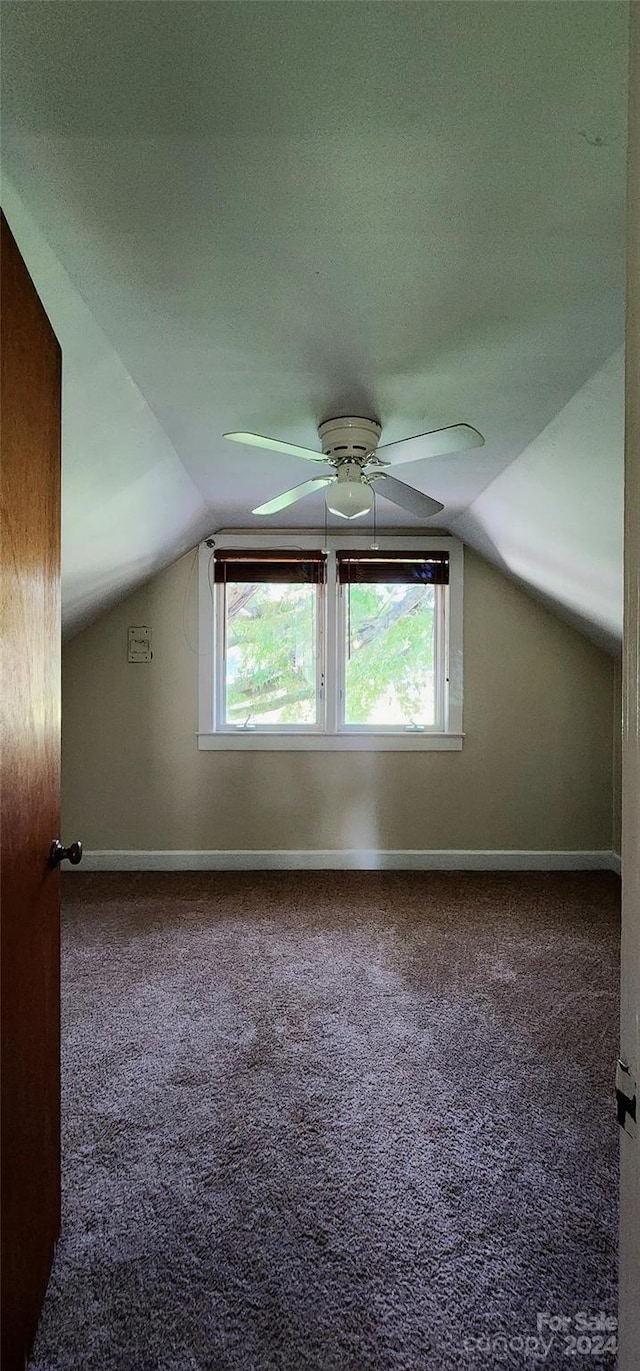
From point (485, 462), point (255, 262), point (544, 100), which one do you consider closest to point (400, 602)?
point (485, 462)

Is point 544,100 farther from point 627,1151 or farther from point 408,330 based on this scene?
point 627,1151

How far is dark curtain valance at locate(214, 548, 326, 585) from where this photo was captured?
3721 mm

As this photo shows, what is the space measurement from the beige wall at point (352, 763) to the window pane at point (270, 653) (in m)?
0.24

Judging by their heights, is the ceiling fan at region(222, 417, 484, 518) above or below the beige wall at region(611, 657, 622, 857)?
above

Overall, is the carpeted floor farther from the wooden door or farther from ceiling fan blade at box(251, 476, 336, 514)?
ceiling fan blade at box(251, 476, 336, 514)

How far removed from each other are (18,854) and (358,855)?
2.98 meters

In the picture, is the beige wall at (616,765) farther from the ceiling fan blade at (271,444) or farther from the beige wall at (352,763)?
the ceiling fan blade at (271,444)

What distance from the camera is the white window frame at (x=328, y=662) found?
3.73 metres

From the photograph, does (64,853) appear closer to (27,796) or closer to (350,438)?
(27,796)

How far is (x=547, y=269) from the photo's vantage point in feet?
4.25

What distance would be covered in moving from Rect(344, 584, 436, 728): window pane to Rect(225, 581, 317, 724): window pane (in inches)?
9.9

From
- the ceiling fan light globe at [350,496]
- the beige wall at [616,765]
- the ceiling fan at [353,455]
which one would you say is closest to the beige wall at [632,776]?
the ceiling fan at [353,455]

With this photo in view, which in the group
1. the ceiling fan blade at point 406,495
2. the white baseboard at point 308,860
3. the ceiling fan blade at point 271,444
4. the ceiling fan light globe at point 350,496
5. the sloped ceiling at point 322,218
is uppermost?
the sloped ceiling at point 322,218

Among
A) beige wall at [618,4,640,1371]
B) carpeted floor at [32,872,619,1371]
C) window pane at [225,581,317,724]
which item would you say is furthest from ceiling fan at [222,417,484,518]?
carpeted floor at [32,872,619,1371]
